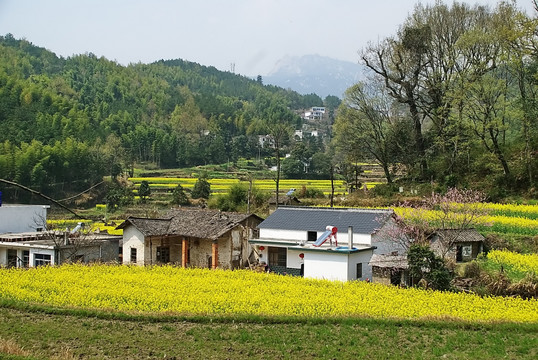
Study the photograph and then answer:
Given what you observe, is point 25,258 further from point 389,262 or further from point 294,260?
point 389,262

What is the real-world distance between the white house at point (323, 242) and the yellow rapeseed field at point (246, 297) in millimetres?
2081

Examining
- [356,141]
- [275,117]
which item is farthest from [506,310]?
[275,117]

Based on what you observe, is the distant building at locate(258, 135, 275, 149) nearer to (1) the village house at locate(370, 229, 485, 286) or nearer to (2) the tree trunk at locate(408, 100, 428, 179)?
(2) the tree trunk at locate(408, 100, 428, 179)

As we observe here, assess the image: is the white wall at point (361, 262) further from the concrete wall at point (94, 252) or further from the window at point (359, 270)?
the concrete wall at point (94, 252)

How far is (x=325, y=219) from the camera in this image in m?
29.3

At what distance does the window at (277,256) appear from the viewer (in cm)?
2880

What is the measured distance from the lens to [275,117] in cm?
12788

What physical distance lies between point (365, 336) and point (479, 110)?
22910 millimetres

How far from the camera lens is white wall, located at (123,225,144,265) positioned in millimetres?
30141

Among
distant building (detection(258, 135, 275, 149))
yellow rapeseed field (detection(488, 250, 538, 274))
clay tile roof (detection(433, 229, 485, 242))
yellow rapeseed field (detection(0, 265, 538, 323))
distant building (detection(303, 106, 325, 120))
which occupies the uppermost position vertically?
distant building (detection(303, 106, 325, 120))

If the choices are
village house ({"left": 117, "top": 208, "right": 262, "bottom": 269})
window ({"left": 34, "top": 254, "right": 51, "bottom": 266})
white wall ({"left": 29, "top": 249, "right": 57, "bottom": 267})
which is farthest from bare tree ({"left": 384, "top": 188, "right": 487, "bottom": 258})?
window ({"left": 34, "top": 254, "right": 51, "bottom": 266})

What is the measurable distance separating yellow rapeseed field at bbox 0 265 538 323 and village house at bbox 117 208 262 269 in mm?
5291

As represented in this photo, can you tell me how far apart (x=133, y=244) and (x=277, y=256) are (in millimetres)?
7633

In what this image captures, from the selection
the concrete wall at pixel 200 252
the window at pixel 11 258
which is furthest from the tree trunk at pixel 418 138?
the window at pixel 11 258
